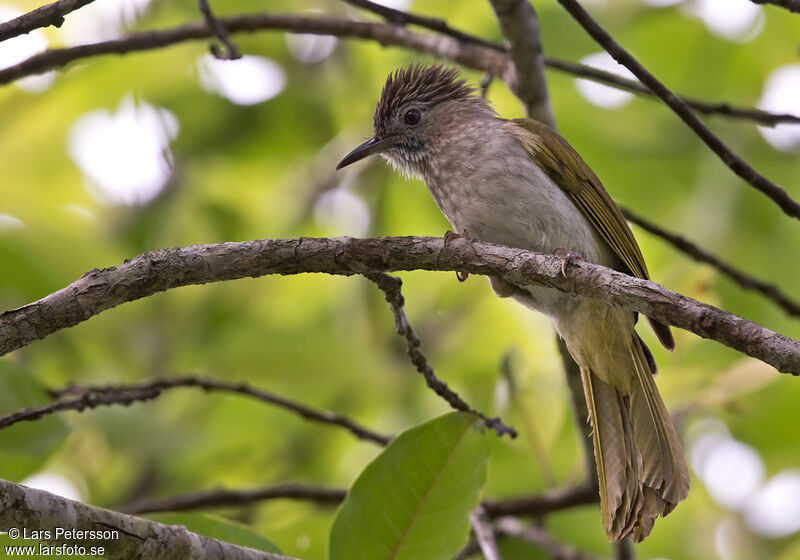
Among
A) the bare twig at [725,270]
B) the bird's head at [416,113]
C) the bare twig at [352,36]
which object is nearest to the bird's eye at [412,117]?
the bird's head at [416,113]

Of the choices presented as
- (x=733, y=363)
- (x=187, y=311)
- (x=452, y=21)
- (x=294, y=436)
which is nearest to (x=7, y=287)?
(x=187, y=311)

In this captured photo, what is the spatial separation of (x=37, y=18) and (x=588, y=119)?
3.39m

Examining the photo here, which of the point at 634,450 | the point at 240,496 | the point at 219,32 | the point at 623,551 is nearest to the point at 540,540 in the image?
the point at 623,551

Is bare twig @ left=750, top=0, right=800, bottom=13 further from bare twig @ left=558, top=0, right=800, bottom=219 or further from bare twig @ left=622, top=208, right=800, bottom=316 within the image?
bare twig @ left=622, top=208, right=800, bottom=316

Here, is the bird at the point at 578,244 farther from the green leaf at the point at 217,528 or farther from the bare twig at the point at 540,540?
the green leaf at the point at 217,528

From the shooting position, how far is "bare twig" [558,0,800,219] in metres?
3.01

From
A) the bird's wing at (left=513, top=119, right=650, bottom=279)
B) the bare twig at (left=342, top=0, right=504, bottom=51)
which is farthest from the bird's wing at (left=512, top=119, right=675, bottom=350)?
the bare twig at (left=342, top=0, right=504, bottom=51)

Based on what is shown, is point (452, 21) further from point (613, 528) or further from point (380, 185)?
point (613, 528)

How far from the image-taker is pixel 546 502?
414 centimetres

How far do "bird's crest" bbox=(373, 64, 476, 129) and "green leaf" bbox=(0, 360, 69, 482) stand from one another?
7.21ft

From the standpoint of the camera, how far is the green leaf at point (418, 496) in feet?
9.49

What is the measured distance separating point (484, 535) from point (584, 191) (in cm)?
145

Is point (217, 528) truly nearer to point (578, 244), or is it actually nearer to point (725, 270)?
A: point (578, 244)

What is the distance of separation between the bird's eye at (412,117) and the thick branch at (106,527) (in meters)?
2.63
